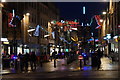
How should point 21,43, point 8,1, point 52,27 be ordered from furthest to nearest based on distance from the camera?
point 52,27 → point 21,43 → point 8,1

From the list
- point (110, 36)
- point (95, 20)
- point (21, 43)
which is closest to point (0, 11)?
point (21, 43)

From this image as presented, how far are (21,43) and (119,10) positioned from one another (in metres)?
17.5

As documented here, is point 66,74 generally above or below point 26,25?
below

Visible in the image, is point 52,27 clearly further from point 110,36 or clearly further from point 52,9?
point 110,36

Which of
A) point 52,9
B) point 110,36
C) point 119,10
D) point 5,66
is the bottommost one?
point 5,66

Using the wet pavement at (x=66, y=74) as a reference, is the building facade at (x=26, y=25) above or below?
above

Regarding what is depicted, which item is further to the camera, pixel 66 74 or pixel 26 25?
pixel 26 25

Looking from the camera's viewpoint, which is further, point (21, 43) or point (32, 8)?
point (32, 8)

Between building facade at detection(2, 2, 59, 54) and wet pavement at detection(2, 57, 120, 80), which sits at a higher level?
building facade at detection(2, 2, 59, 54)

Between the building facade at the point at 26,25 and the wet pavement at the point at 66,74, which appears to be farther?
the building facade at the point at 26,25

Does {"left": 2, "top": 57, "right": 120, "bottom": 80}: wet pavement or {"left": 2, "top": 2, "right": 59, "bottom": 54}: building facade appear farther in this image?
{"left": 2, "top": 2, "right": 59, "bottom": 54}: building facade

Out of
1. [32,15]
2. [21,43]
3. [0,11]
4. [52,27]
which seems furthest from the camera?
[52,27]

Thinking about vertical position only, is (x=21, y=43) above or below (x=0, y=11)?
below

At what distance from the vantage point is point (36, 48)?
2394 inches
